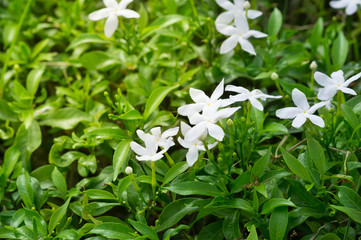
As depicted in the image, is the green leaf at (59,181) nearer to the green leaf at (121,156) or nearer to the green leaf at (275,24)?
the green leaf at (121,156)

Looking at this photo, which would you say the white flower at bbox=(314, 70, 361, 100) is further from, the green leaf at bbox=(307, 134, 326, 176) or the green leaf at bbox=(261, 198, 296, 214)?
the green leaf at bbox=(261, 198, 296, 214)

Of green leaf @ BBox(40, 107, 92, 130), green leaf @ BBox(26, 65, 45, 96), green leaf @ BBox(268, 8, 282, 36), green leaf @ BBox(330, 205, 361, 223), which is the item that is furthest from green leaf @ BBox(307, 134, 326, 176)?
green leaf @ BBox(26, 65, 45, 96)

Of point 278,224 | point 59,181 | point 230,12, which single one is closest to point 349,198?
point 278,224

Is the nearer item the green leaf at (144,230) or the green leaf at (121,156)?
the green leaf at (144,230)

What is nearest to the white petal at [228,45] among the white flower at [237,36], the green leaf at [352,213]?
the white flower at [237,36]

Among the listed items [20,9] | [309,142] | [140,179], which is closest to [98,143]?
[140,179]
